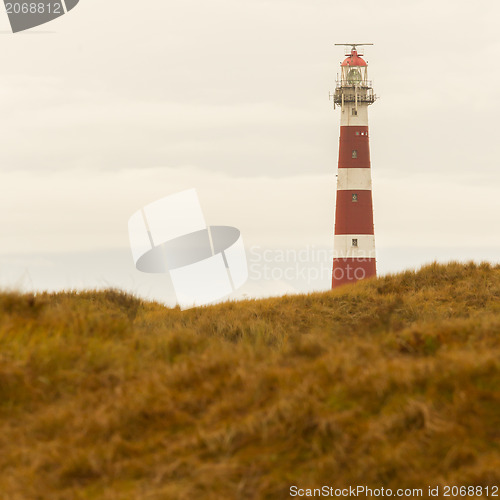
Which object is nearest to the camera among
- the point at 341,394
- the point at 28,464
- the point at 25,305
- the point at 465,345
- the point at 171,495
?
the point at 171,495

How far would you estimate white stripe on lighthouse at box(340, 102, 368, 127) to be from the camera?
1314 inches

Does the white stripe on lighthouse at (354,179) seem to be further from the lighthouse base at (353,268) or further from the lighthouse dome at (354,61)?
the lighthouse dome at (354,61)

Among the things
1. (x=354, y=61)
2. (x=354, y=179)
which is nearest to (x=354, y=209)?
(x=354, y=179)

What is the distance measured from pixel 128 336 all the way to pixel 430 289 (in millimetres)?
11566

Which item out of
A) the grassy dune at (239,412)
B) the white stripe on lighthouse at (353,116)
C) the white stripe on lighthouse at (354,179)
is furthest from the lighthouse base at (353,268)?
the grassy dune at (239,412)

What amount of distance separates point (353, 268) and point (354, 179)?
4124 mm

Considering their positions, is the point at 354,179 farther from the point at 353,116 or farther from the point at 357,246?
the point at 353,116

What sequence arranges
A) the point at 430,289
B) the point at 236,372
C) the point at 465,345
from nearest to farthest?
the point at 236,372 → the point at 465,345 → the point at 430,289

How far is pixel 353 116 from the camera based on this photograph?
33438mm

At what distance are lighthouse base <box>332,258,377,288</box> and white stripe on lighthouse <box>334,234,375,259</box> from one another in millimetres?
201

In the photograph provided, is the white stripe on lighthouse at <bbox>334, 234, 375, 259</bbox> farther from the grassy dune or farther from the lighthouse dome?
the grassy dune

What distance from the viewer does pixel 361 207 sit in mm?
32250

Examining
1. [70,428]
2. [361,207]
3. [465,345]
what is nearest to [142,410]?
[70,428]

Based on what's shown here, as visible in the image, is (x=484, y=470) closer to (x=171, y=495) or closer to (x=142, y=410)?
(x=171, y=495)
